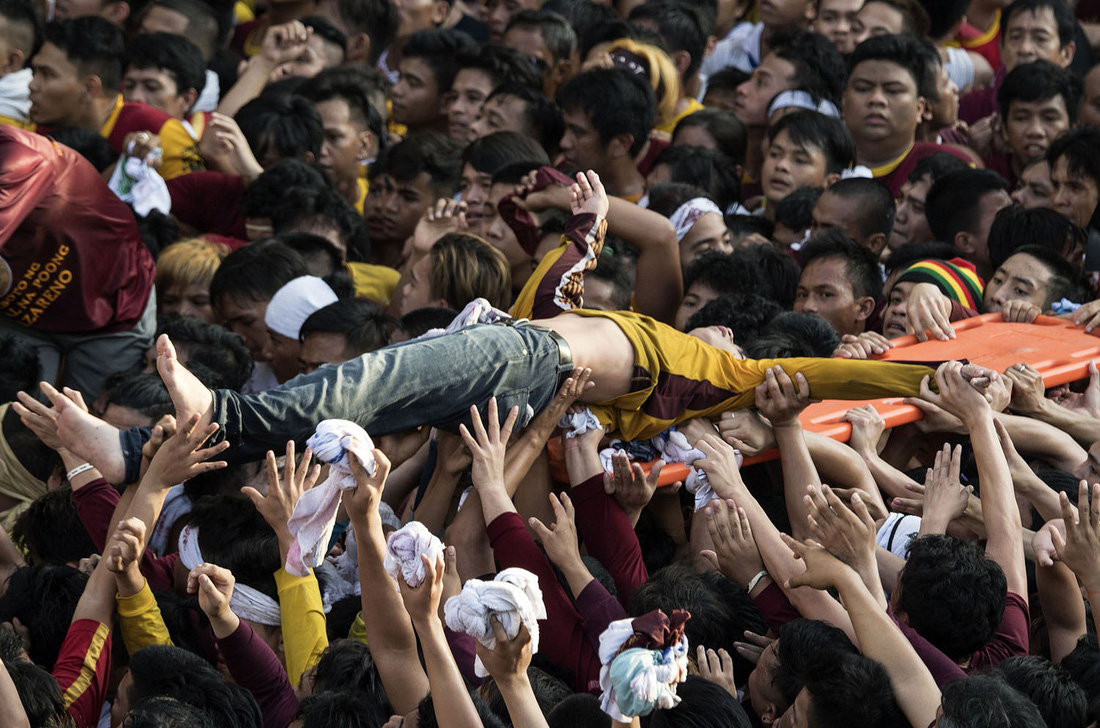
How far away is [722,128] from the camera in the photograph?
7.10m

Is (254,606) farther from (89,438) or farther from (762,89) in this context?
(762,89)

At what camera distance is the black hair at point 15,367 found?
521 centimetres

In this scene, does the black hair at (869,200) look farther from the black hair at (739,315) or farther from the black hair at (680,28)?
the black hair at (680,28)

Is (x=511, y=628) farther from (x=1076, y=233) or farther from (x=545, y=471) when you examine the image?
(x=1076, y=233)

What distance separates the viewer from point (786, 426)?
446 cm

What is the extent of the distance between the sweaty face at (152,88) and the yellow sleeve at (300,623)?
425cm

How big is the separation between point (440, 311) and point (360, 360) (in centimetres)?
102

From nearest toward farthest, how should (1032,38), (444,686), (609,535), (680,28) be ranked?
(444,686) → (609,535) → (1032,38) → (680,28)

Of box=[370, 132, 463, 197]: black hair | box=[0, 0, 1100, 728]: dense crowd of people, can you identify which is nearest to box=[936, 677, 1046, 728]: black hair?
box=[0, 0, 1100, 728]: dense crowd of people

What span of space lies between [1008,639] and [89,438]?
7.60 ft

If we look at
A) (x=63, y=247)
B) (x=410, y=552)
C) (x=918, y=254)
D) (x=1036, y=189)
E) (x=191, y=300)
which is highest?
(x=410, y=552)

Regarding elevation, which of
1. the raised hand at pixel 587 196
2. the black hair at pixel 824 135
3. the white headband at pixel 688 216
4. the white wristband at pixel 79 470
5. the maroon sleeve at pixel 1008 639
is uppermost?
the raised hand at pixel 587 196

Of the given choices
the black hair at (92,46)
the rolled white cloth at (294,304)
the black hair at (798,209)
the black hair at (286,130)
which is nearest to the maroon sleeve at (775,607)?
the rolled white cloth at (294,304)

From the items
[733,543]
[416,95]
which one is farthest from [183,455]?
[416,95]
